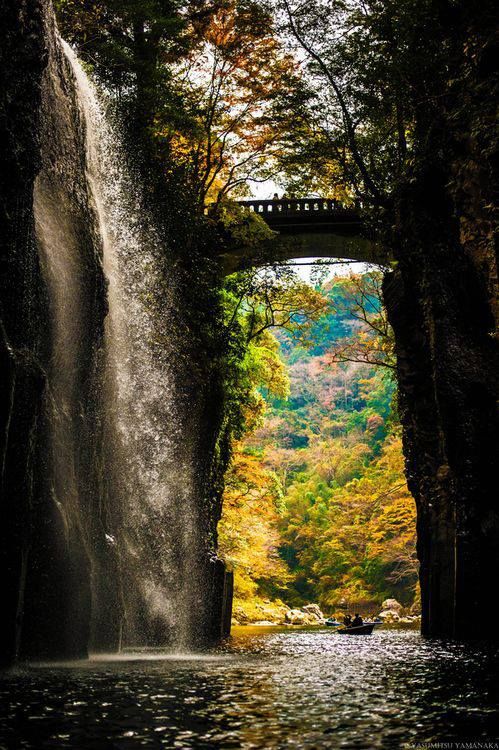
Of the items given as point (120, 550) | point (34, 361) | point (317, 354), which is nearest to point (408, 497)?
point (120, 550)

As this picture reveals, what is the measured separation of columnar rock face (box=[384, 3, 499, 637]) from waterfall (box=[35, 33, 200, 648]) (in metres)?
6.46

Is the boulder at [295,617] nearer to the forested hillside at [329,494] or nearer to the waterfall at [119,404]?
the forested hillside at [329,494]

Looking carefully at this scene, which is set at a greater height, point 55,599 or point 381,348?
point 381,348

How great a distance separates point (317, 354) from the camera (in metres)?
88.8

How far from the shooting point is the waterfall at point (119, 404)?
37.9 feet

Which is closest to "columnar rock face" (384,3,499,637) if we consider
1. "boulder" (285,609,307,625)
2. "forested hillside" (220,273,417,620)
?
"forested hillside" (220,273,417,620)

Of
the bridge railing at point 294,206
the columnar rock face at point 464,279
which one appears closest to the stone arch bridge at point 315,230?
the bridge railing at point 294,206

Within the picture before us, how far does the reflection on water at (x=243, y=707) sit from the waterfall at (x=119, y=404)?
3.29 meters

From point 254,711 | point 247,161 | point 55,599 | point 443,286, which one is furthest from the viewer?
point 247,161

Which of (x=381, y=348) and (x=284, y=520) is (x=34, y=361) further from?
(x=284, y=520)

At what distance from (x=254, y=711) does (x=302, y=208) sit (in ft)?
69.8

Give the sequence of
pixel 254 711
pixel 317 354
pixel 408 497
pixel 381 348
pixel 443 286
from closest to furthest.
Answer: pixel 254 711, pixel 443 286, pixel 381 348, pixel 408 497, pixel 317 354

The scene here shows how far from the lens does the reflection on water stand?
4676mm

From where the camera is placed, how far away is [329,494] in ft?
181
